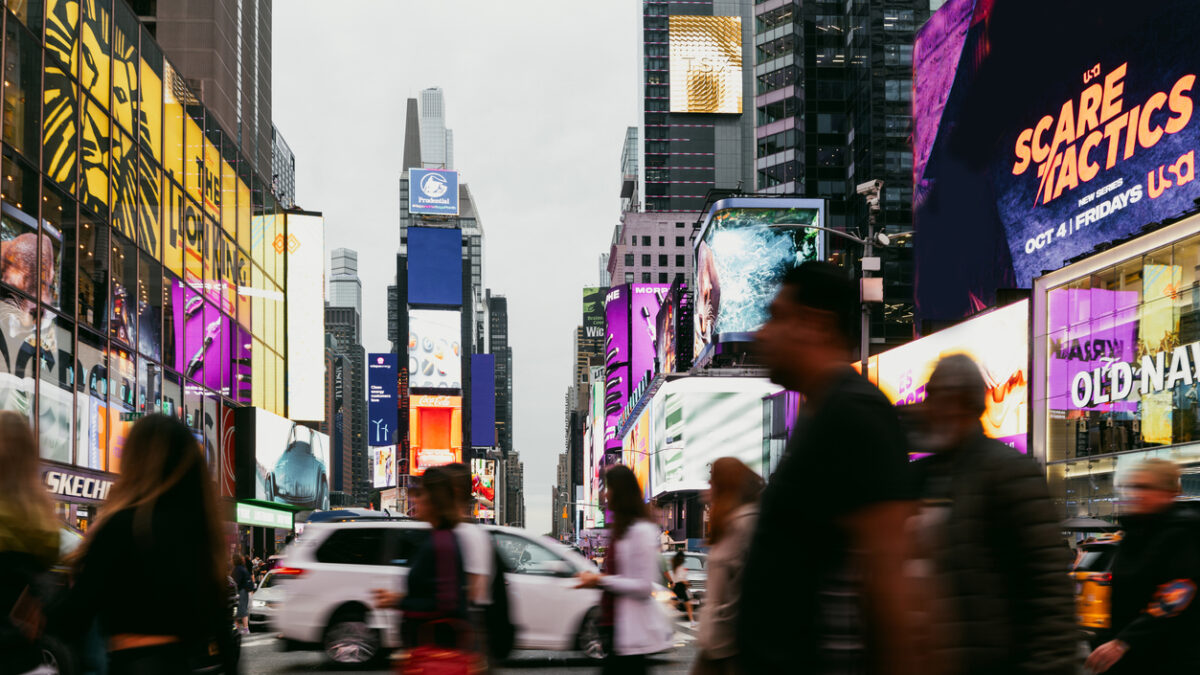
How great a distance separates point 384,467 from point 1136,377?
139 meters

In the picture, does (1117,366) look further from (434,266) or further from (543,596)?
(434,266)

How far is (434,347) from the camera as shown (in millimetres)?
144750

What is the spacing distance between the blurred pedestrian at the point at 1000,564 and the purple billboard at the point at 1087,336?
25925 millimetres

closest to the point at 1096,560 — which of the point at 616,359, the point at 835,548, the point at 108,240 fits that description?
the point at 835,548

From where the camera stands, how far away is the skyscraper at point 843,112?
92.4 metres

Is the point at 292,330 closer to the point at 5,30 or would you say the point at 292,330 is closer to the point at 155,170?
the point at 155,170

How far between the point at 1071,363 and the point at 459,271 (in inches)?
4702

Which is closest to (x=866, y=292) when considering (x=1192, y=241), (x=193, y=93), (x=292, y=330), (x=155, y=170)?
(x=1192, y=241)

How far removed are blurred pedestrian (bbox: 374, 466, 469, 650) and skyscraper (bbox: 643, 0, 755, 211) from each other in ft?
543

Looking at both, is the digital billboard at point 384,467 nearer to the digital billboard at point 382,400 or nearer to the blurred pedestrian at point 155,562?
the digital billboard at point 382,400

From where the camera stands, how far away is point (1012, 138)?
37.0 metres

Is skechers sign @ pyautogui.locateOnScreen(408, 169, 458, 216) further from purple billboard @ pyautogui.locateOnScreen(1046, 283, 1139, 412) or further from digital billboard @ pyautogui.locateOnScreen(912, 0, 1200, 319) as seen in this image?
purple billboard @ pyautogui.locateOnScreen(1046, 283, 1139, 412)

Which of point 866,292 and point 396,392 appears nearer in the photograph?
point 866,292

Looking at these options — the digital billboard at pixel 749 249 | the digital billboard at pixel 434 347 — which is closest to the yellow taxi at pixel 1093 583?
the digital billboard at pixel 749 249
